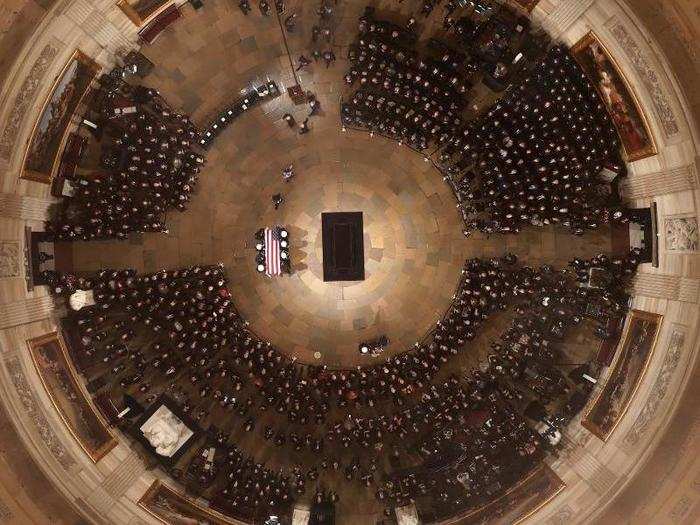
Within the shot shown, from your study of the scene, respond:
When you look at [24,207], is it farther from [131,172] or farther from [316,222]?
[316,222]

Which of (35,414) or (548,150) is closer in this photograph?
(35,414)

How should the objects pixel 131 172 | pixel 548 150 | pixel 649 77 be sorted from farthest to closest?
pixel 131 172 → pixel 548 150 → pixel 649 77

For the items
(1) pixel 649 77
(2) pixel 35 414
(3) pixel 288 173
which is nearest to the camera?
(1) pixel 649 77

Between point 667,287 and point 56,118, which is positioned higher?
point 56,118

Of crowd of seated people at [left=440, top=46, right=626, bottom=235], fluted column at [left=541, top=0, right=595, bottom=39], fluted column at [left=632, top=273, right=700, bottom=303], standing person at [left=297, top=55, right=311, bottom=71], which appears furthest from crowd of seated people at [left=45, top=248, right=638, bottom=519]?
standing person at [left=297, top=55, right=311, bottom=71]

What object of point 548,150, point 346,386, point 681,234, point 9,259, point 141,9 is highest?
point 141,9

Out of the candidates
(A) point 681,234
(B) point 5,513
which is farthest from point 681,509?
(B) point 5,513
